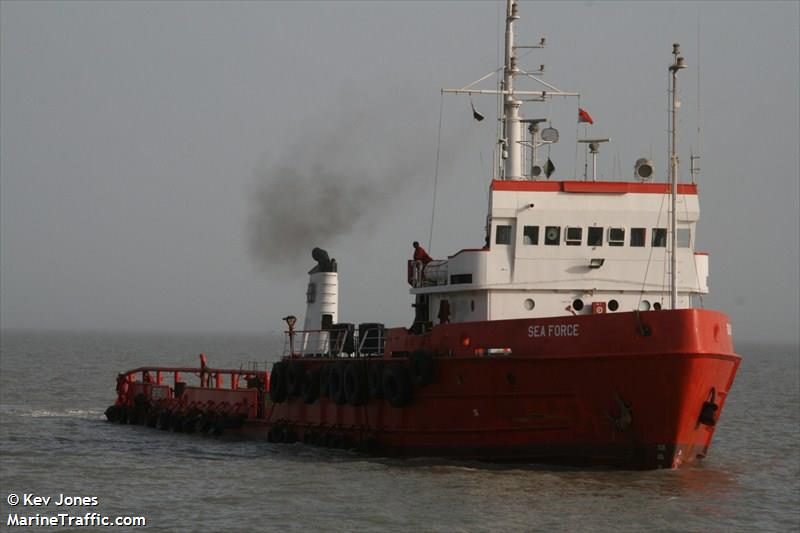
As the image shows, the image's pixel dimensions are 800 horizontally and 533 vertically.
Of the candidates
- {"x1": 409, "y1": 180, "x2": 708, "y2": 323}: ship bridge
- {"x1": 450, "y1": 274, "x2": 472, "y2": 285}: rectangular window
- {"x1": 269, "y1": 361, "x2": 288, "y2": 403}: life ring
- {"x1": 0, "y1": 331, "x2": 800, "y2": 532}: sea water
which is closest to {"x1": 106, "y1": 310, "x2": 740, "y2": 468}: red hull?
{"x1": 0, "y1": 331, "x2": 800, "y2": 532}: sea water

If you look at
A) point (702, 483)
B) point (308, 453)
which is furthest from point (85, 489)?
point (702, 483)

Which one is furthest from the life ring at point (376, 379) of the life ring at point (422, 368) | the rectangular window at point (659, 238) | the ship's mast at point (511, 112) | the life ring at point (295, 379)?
the rectangular window at point (659, 238)

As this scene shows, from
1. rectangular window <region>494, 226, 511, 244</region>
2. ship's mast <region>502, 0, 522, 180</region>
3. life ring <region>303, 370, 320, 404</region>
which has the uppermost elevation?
ship's mast <region>502, 0, 522, 180</region>

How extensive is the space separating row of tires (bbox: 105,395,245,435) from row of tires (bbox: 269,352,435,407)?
7.72ft

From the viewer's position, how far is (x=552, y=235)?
24562 millimetres

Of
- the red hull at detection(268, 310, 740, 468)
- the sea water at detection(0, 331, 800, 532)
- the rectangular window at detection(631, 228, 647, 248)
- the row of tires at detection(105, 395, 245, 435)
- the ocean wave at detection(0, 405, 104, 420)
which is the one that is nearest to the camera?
the sea water at detection(0, 331, 800, 532)

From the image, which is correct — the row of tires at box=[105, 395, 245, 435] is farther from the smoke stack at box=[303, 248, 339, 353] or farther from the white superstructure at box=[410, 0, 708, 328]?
the white superstructure at box=[410, 0, 708, 328]

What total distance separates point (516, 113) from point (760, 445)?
1070 centimetres

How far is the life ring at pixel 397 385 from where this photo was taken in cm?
2414

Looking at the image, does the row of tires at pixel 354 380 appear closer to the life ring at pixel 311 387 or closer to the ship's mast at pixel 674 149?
the life ring at pixel 311 387

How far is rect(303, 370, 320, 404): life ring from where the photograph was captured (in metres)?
27.6

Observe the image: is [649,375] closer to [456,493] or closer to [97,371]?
[456,493]

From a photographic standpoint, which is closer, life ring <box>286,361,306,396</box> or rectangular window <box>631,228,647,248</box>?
rectangular window <box>631,228,647,248</box>

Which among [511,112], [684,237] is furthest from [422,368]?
[511,112]
